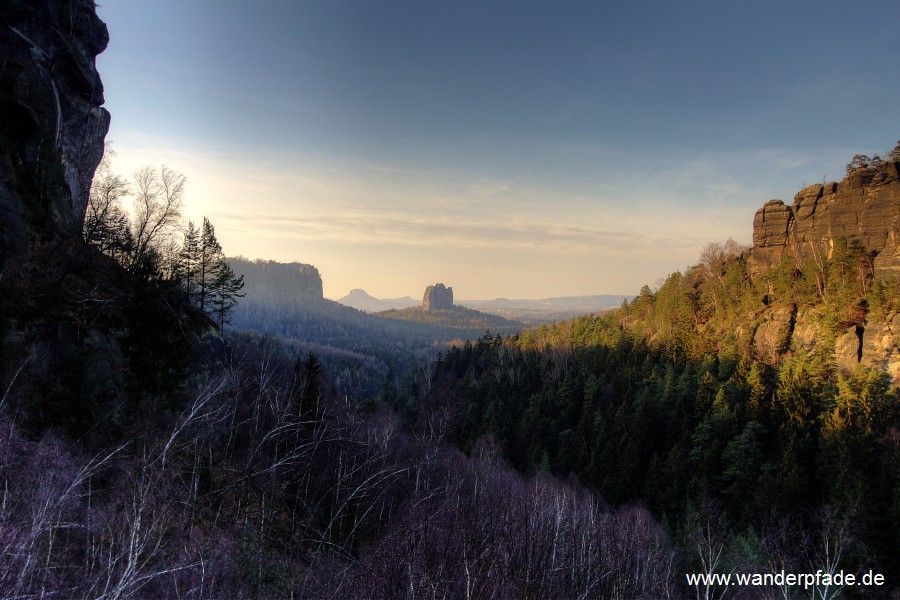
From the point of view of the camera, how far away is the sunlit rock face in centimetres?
1831

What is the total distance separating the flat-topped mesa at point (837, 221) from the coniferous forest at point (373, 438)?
512mm

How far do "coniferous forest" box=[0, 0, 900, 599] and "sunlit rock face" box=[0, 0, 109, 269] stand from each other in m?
0.16

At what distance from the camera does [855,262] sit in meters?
43.5

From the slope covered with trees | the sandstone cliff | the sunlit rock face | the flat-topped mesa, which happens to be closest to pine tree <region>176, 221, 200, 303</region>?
the sunlit rock face

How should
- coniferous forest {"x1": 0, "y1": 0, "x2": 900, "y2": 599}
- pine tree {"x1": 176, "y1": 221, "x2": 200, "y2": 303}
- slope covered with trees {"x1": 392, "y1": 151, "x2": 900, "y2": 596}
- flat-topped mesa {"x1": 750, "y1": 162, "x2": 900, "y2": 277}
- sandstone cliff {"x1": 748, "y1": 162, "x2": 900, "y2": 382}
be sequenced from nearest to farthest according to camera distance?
coniferous forest {"x1": 0, "y1": 0, "x2": 900, "y2": 599}
slope covered with trees {"x1": 392, "y1": 151, "x2": 900, "y2": 596}
pine tree {"x1": 176, "y1": 221, "x2": 200, "y2": 303}
sandstone cliff {"x1": 748, "y1": 162, "x2": 900, "y2": 382}
flat-topped mesa {"x1": 750, "y1": 162, "x2": 900, "y2": 277}

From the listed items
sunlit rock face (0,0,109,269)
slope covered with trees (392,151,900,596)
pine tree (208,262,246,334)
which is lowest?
slope covered with trees (392,151,900,596)

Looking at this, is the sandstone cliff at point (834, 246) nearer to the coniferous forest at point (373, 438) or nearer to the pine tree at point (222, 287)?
the coniferous forest at point (373, 438)

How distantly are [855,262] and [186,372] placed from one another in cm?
6028

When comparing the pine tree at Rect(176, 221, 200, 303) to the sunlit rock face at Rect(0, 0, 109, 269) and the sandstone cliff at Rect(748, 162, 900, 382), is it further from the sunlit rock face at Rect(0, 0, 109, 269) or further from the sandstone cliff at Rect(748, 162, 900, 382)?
the sandstone cliff at Rect(748, 162, 900, 382)

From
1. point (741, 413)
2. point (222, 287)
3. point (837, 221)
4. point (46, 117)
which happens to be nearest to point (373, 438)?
point (222, 287)

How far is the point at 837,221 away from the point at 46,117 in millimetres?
75619

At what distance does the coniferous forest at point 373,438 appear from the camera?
10.5m

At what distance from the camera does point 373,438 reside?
2405cm

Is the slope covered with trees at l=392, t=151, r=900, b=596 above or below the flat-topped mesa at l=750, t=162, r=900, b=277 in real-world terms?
below
